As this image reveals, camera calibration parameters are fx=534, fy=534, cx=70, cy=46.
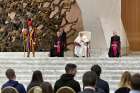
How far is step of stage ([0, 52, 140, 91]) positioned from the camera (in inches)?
616

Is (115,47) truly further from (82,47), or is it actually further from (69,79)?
(69,79)

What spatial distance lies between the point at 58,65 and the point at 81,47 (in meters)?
1.46

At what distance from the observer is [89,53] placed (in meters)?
17.5

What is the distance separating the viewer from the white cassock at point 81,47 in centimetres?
1725

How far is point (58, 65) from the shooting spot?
16.2m

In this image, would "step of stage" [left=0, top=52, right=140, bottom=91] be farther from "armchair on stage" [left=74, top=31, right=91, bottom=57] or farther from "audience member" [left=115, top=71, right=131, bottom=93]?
"audience member" [left=115, top=71, right=131, bottom=93]

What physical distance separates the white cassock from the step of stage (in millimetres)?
665

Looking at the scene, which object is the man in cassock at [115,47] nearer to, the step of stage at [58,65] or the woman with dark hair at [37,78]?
the step of stage at [58,65]

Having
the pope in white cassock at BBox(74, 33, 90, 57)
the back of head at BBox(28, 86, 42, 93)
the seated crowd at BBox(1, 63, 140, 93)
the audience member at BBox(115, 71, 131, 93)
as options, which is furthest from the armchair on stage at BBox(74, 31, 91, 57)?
the back of head at BBox(28, 86, 42, 93)

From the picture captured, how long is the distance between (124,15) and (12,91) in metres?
13.4

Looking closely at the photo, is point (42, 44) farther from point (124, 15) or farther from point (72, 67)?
point (72, 67)

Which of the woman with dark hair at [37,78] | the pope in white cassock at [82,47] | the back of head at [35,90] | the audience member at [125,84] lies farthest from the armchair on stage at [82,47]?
the back of head at [35,90]

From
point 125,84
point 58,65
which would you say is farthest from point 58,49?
point 125,84

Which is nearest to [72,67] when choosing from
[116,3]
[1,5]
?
[116,3]
